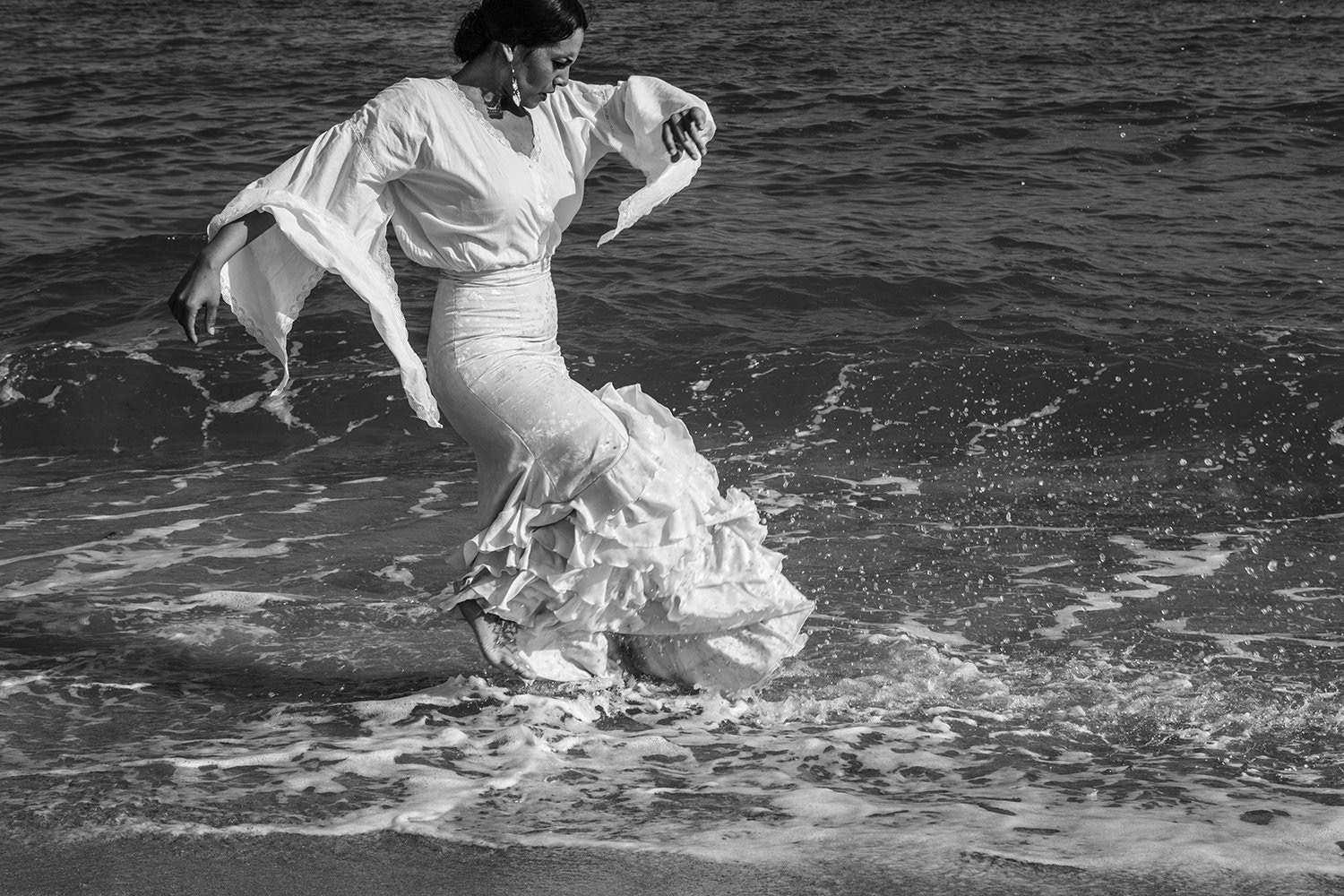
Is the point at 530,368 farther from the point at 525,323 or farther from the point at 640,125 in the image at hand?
the point at 640,125

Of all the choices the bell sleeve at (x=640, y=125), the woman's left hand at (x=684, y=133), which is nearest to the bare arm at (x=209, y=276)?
the bell sleeve at (x=640, y=125)

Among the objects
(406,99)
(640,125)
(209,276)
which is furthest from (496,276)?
(209,276)

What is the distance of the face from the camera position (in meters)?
3.96

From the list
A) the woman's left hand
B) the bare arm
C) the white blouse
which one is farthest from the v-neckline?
the bare arm

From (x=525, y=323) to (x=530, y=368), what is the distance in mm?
133

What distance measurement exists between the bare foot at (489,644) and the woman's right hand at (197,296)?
107cm

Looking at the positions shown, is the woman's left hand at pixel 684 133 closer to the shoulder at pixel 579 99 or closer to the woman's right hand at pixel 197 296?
the shoulder at pixel 579 99

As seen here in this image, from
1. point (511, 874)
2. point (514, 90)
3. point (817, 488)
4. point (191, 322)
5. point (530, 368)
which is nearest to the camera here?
point (511, 874)

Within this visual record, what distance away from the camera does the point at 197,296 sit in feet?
12.0

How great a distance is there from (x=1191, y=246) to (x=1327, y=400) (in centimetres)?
306

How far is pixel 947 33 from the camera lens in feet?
63.3

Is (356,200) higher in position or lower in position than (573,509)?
higher

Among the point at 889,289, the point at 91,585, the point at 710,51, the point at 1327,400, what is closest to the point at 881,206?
the point at 889,289

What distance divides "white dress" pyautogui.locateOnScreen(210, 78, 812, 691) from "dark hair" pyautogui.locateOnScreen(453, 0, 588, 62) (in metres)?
0.19
